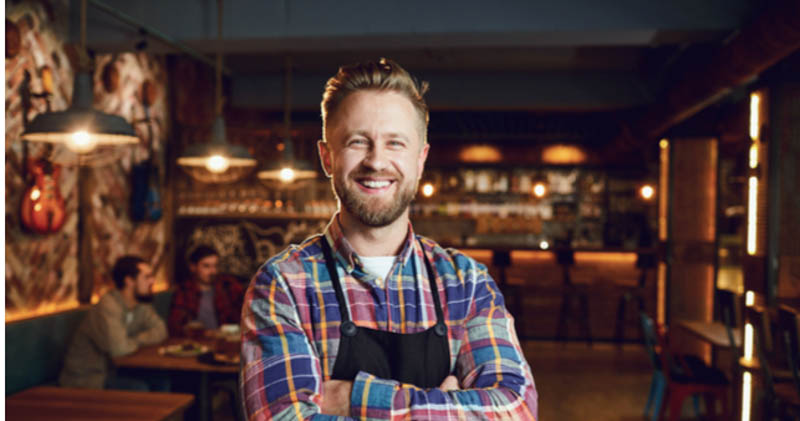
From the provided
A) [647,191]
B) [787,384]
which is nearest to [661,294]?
[647,191]

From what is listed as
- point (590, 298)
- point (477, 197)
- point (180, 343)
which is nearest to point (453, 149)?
point (477, 197)

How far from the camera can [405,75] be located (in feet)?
4.63

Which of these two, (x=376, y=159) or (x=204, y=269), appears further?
(x=204, y=269)

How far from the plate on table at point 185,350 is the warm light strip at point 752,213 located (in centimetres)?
399

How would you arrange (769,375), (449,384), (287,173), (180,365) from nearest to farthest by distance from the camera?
(449,384)
(180,365)
(769,375)
(287,173)

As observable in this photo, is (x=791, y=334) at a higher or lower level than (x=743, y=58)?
lower

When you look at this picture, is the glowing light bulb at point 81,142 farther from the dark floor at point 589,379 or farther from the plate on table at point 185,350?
the dark floor at point 589,379

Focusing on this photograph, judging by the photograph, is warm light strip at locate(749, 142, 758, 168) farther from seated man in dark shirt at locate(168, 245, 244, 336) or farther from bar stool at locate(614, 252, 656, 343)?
seated man in dark shirt at locate(168, 245, 244, 336)

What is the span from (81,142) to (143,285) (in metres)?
1.53

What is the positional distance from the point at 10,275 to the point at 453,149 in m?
6.89

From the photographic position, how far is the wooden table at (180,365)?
3.47 m

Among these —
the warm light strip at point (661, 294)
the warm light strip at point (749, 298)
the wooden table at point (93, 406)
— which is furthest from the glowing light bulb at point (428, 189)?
the wooden table at point (93, 406)

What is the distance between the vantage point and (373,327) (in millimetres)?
1396

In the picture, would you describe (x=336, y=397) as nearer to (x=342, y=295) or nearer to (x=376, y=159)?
(x=342, y=295)
